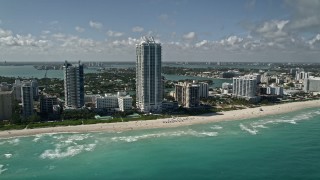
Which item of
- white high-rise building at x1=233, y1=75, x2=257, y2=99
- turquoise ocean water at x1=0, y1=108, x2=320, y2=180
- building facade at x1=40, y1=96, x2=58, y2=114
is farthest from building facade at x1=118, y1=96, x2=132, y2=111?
white high-rise building at x1=233, y1=75, x2=257, y2=99

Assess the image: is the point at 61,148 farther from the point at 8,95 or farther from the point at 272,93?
the point at 272,93

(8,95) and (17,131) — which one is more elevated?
(8,95)

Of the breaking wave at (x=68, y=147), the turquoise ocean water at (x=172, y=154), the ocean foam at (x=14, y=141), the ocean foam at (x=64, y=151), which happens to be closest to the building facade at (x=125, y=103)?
the turquoise ocean water at (x=172, y=154)

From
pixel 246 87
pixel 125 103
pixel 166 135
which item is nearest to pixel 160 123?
pixel 166 135

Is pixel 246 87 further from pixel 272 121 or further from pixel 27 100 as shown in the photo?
pixel 27 100

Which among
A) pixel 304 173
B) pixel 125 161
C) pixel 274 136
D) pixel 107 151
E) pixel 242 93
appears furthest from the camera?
pixel 242 93

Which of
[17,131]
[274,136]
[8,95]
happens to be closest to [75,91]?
[8,95]

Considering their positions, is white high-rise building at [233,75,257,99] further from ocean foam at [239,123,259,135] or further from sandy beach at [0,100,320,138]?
ocean foam at [239,123,259,135]
